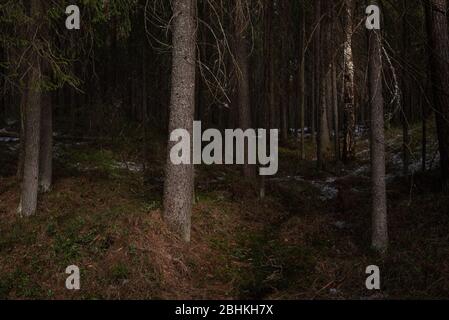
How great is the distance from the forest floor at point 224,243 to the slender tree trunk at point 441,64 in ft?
3.30

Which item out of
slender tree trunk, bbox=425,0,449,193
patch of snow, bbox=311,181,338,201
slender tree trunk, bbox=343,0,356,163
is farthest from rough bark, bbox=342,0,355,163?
slender tree trunk, bbox=425,0,449,193

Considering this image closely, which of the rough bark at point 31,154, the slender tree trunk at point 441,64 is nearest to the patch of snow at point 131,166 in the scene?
the rough bark at point 31,154

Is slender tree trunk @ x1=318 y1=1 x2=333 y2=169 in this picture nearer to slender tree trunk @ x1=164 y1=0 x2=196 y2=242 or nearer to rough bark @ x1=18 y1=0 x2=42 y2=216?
slender tree trunk @ x1=164 y1=0 x2=196 y2=242

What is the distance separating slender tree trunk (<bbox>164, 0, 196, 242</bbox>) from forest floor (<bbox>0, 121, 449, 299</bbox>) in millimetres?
339

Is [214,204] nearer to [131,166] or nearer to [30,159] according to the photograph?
[30,159]

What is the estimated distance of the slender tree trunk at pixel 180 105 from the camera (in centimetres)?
783

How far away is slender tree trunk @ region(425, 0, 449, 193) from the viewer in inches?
341

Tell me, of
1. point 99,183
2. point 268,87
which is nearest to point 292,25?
point 268,87

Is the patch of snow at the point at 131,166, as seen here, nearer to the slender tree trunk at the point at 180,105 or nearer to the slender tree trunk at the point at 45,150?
the slender tree trunk at the point at 45,150

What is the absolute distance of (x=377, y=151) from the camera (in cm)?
725

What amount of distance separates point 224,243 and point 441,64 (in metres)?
6.04

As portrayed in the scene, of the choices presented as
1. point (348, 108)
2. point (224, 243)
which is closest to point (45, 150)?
point (224, 243)

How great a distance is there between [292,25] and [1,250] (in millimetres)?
17997

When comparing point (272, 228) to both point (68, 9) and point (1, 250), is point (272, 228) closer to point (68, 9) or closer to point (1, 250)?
point (1, 250)
